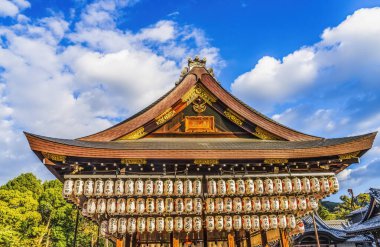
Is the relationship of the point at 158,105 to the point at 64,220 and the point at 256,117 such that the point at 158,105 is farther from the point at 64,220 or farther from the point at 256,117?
the point at 64,220

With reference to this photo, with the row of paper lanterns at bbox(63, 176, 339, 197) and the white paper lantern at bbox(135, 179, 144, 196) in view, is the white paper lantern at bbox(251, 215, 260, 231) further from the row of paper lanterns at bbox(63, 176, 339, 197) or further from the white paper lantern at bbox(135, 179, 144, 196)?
the white paper lantern at bbox(135, 179, 144, 196)

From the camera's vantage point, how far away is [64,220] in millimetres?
44562

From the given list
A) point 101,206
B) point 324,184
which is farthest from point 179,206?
point 324,184

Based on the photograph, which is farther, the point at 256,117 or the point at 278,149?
the point at 256,117

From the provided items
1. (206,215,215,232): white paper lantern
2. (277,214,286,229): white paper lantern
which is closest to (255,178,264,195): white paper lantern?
(277,214,286,229): white paper lantern

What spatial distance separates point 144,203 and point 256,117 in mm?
5769

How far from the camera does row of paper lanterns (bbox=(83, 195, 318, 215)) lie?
31.3 ft

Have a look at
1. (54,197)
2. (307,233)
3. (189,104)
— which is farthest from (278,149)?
(54,197)

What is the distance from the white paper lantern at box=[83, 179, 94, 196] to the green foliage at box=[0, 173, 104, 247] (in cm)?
3036

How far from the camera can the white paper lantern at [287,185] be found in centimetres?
1002

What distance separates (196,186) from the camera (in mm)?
9820

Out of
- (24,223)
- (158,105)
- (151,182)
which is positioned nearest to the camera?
(151,182)

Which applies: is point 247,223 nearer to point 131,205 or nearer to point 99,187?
point 131,205

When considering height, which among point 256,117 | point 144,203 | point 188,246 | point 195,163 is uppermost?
point 256,117
